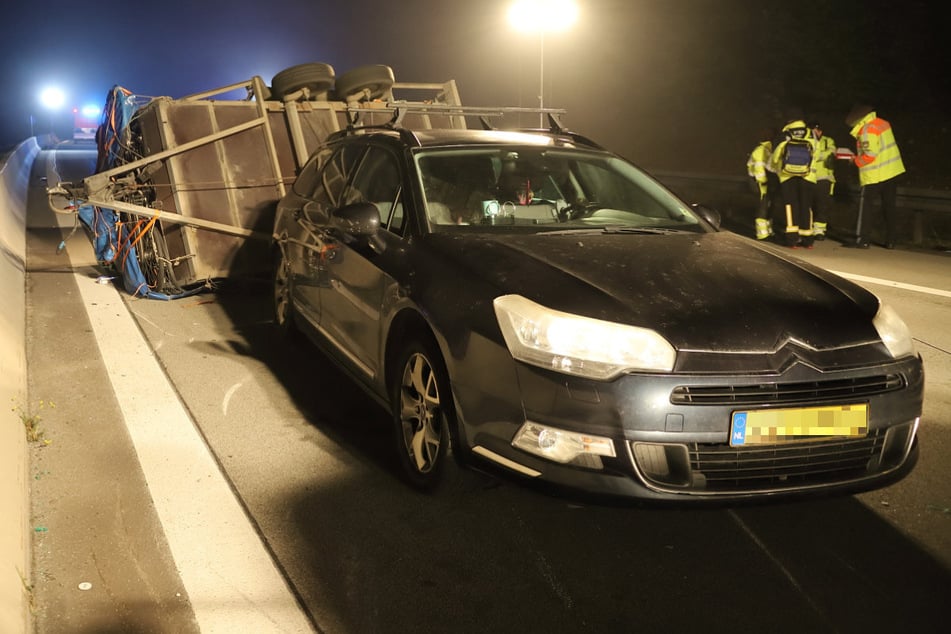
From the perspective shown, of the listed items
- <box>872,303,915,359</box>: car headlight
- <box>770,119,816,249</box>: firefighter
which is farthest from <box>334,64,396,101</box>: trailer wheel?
<box>872,303,915,359</box>: car headlight

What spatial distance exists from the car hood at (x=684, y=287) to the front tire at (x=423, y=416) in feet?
1.50

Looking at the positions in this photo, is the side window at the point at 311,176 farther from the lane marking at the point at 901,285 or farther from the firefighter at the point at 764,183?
the firefighter at the point at 764,183

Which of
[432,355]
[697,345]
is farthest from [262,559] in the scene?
[697,345]

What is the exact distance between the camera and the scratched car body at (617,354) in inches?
137

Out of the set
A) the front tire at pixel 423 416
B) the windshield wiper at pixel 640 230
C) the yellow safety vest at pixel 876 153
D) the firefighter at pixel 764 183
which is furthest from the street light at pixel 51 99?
the front tire at pixel 423 416

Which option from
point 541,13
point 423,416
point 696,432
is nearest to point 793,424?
point 696,432

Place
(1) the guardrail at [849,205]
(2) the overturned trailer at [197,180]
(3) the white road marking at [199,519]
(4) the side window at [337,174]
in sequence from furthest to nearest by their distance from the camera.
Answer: (1) the guardrail at [849,205], (2) the overturned trailer at [197,180], (4) the side window at [337,174], (3) the white road marking at [199,519]

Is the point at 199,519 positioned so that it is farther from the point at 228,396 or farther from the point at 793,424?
the point at 793,424

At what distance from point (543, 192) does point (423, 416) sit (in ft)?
5.20

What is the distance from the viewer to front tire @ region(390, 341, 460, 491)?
4113 mm

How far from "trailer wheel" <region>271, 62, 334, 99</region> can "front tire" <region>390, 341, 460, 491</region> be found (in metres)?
5.96

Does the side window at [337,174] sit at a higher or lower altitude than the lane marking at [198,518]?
higher

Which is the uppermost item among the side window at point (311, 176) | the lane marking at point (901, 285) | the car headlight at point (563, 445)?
the side window at point (311, 176)

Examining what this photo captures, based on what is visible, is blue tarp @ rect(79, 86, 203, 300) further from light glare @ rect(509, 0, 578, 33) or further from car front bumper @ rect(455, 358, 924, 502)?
light glare @ rect(509, 0, 578, 33)
